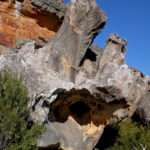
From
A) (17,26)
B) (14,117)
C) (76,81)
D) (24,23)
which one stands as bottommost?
(14,117)

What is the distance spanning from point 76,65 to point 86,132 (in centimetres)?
386

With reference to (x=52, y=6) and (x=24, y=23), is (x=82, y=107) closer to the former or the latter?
(x=24, y=23)

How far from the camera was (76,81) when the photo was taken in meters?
21.9

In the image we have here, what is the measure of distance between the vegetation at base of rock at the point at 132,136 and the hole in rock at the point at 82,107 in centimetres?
614

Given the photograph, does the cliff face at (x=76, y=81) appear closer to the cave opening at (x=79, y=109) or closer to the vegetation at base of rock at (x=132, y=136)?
the cave opening at (x=79, y=109)

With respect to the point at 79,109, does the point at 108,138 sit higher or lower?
lower

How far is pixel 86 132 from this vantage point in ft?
74.2

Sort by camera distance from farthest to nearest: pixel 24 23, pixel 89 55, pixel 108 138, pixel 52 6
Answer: pixel 108 138, pixel 52 6, pixel 24 23, pixel 89 55

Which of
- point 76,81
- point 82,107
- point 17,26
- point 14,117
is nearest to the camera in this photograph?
point 14,117

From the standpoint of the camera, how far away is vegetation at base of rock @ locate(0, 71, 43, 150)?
1772 cm

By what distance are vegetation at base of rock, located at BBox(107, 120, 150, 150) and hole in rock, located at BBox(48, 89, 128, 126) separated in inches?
242

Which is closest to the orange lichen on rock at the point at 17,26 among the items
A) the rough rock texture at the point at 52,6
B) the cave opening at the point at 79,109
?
the rough rock texture at the point at 52,6

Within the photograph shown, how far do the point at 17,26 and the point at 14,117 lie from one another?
354 inches

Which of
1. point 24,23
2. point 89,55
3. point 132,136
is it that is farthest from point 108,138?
point 24,23
